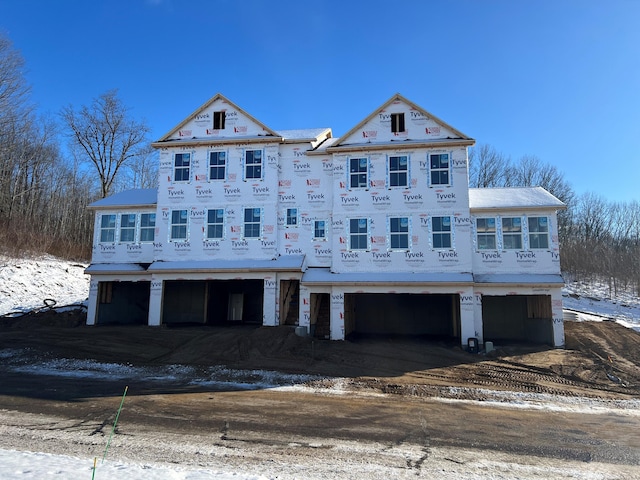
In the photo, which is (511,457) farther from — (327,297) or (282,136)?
(282,136)

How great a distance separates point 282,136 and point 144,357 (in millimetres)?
11902

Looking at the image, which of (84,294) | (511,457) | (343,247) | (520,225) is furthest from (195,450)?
(84,294)

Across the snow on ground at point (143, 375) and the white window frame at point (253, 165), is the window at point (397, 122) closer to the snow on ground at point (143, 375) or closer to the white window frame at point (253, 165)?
the white window frame at point (253, 165)

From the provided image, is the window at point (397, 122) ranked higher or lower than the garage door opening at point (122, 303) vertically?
higher

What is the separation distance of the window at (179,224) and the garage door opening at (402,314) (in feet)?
31.1

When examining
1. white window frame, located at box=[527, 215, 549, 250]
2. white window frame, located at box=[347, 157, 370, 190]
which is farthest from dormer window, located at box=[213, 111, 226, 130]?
white window frame, located at box=[527, 215, 549, 250]

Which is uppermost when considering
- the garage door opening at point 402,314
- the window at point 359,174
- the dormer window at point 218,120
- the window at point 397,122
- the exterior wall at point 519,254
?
the dormer window at point 218,120

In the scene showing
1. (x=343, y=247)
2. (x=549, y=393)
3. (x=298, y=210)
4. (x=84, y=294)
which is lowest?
(x=549, y=393)

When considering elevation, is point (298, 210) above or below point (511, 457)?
above

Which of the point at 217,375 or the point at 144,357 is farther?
the point at 144,357

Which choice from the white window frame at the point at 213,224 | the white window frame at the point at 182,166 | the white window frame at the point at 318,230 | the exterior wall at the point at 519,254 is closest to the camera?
the exterior wall at the point at 519,254

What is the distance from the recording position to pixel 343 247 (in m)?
19.7

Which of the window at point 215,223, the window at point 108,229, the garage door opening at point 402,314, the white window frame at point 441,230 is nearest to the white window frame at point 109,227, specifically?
the window at point 108,229

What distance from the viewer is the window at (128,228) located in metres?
22.4
